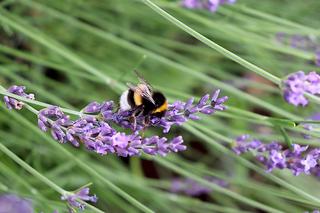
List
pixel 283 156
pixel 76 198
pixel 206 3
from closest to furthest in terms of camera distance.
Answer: pixel 76 198 < pixel 283 156 < pixel 206 3

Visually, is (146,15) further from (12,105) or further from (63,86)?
(12,105)

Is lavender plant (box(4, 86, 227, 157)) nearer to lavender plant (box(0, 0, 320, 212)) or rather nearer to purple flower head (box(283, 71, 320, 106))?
lavender plant (box(0, 0, 320, 212))

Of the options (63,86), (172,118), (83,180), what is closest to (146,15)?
(63,86)

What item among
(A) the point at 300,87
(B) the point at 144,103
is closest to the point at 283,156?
(A) the point at 300,87

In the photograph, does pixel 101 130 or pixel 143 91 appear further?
pixel 143 91

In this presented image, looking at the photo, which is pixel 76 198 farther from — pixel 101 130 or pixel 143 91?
pixel 143 91
